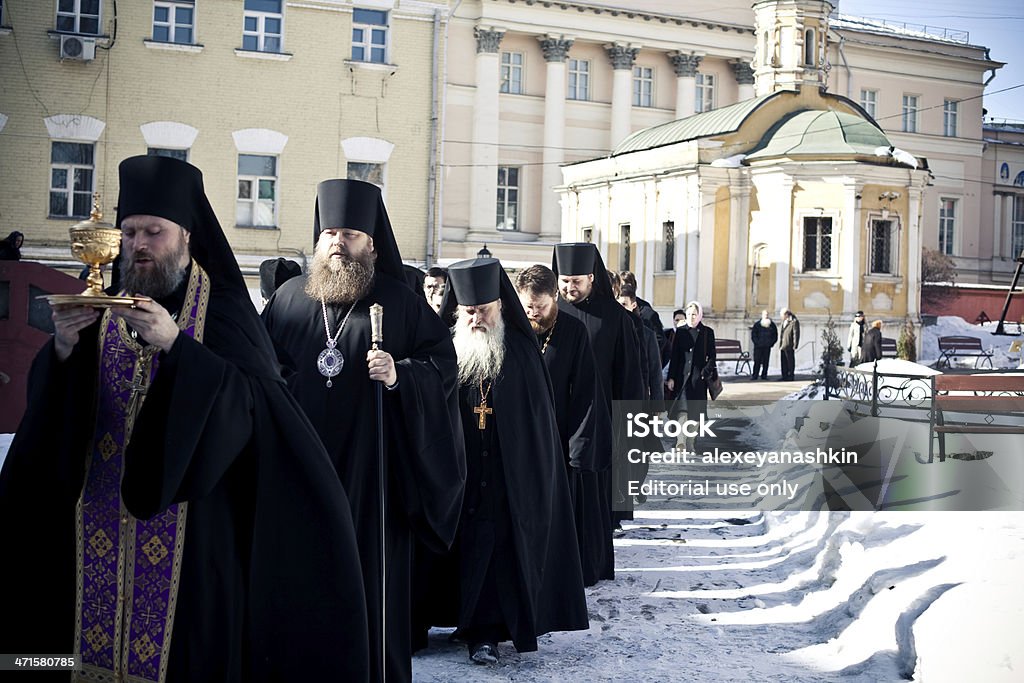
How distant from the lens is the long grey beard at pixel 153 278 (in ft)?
11.4

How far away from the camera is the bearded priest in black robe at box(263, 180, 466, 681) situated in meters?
4.82

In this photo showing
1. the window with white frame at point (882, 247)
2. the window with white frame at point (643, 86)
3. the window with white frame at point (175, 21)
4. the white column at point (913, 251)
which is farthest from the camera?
the window with white frame at point (643, 86)

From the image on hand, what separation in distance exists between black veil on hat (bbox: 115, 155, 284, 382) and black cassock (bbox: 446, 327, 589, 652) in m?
2.54

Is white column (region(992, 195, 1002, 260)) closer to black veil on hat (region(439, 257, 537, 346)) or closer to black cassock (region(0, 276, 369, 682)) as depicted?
black veil on hat (region(439, 257, 537, 346))

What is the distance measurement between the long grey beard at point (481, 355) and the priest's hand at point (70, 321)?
9.85 ft

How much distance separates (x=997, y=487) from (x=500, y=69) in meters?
33.6

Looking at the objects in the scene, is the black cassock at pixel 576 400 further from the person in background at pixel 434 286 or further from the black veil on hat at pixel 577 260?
the person in background at pixel 434 286

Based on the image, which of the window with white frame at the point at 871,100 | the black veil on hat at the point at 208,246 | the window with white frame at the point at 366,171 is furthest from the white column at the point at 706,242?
the black veil on hat at the point at 208,246

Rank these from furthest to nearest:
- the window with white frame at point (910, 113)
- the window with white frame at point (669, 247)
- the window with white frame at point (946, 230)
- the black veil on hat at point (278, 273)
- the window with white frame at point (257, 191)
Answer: the window with white frame at point (910, 113)
the window with white frame at point (946, 230)
the window with white frame at point (669, 247)
the window with white frame at point (257, 191)
the black veil on hat at point (278, 273)

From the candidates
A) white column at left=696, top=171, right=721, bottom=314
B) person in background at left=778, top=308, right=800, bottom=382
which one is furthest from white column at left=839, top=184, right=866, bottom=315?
person in background at left=778, top=308, right=800, bottom=382

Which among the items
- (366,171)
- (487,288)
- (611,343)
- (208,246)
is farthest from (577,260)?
(366,171)

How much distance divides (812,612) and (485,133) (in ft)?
110

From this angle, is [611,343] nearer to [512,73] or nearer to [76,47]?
[76,47]

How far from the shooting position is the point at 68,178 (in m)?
23.2
